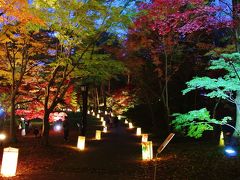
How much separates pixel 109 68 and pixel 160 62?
250 inches

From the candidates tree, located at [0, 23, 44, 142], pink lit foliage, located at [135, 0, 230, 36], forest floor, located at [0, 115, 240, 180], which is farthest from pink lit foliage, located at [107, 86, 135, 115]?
forest floor, located at [0, 115, 240, 180]

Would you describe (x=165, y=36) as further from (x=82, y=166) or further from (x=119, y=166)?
(x=82, y=166)

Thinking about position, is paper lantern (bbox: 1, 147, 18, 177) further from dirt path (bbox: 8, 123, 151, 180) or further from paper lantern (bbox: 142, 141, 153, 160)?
paper lantern (bbox: 142, 141, 153, 160)

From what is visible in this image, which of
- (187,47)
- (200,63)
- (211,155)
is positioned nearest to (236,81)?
(211,155)

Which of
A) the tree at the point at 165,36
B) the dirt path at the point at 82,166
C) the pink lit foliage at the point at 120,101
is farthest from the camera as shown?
the pink lit foliage at the point at 120,101

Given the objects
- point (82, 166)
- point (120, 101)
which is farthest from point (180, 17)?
point (120, 101)

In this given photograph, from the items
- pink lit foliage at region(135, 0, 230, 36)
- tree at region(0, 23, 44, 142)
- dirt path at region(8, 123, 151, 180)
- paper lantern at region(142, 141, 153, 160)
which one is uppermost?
pink lit foliage at region(135, 0, 230, 36)

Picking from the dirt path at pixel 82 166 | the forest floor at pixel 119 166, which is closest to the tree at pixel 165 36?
the forest floor at pixel 119 166

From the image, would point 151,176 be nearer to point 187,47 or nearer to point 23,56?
point 23,56

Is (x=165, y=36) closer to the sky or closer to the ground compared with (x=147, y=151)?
closer to the sky

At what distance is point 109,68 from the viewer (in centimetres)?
2014

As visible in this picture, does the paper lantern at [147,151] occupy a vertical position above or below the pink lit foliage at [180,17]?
below

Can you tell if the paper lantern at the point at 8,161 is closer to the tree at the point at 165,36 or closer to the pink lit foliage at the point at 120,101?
the tree at the point at 165,36

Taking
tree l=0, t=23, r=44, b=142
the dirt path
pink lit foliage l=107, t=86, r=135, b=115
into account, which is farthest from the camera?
pink lit foliage l=107, t=86, r=135, b=115
